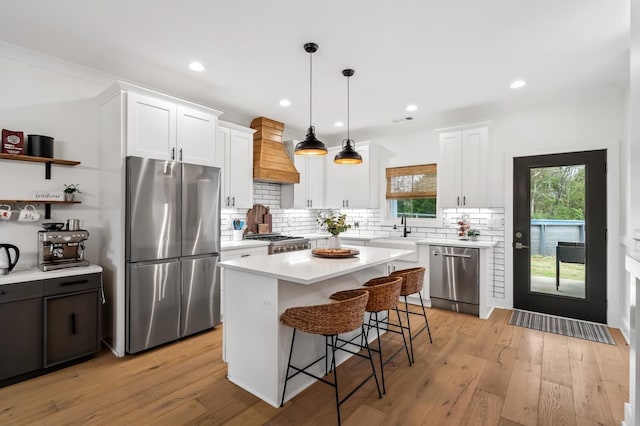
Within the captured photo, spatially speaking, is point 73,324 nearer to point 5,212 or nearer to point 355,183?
point 5,212

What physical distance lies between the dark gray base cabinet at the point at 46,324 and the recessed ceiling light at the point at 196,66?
2241mm

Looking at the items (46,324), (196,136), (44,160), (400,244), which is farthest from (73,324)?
(400,244)

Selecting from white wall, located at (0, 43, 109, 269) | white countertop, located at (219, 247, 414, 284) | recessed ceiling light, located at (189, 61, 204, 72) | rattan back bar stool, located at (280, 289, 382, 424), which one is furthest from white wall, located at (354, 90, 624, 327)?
white wall, located at (0, 43, 109, 269)

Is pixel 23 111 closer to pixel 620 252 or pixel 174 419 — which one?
pixel 174 419

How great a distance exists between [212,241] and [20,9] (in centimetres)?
247

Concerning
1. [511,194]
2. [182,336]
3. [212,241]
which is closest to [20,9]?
[212,241]

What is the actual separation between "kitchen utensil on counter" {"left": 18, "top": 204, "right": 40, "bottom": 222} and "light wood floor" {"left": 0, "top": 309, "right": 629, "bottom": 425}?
138 centimetres

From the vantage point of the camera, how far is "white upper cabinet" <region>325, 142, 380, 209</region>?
5.67 m

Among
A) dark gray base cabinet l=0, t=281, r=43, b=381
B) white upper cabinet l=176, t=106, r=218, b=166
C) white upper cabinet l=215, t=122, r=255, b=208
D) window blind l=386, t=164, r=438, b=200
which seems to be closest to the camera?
dark gray base cabinet l=0, t=281, r=43, b=381

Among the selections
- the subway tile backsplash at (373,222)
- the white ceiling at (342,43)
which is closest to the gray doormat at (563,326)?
the subway tile backsplash at (373,222)

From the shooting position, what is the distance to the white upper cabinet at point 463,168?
15.1ft

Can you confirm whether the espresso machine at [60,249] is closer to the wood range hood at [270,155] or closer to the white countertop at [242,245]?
the white countertop at [242,245]

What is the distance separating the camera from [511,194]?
14.9 feet

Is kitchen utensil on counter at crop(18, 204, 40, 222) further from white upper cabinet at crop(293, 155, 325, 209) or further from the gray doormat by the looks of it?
the gray doormat
